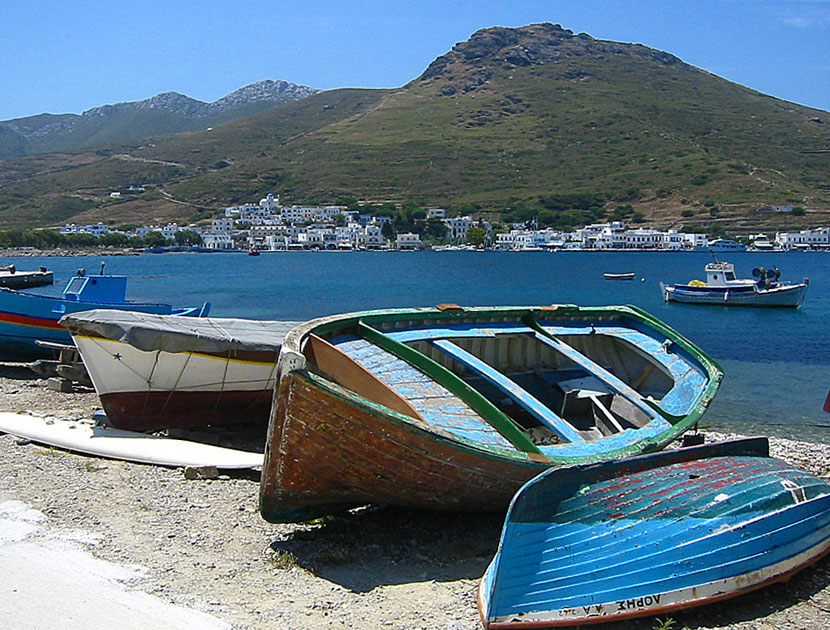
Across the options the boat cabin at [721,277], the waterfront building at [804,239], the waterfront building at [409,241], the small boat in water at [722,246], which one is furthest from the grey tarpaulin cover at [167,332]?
the waterfront building at [409,241]

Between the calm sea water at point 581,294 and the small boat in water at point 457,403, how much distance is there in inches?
285

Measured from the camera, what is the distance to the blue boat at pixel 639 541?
6.59m

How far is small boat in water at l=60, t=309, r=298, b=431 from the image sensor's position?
12.8 meters

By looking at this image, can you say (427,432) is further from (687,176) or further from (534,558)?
(687,176)

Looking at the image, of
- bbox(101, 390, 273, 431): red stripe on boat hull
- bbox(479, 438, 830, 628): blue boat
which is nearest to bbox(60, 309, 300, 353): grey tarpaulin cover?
bbox(101, 390, 273, 431): red stripe on boat hull

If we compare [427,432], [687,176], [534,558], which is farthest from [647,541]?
[687,176]

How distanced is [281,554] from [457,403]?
2.65 m

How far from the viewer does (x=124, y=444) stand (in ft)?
38.8

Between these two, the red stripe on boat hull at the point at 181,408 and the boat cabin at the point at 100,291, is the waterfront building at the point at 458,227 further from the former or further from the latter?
the red stripe on boat hull at the point at 181,408

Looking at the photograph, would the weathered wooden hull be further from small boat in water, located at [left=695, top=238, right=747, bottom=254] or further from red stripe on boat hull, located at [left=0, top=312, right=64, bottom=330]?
small boat in water, located at [left=695, top=238, right=747, bottom=254]

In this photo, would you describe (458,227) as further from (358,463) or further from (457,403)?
(358,463)

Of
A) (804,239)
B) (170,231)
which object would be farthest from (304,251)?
(804,239)

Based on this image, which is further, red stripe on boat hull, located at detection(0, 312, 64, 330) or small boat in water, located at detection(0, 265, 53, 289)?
small boat in water, located at detection(0, 265, 53, 289)

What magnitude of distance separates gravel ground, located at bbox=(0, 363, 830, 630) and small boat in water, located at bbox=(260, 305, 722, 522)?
551 millimetres
